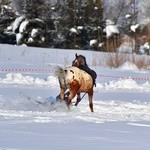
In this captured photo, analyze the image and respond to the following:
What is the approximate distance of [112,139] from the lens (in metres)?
7.12

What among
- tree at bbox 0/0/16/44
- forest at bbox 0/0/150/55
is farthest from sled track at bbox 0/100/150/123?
tree at bbox 0/0/16/44

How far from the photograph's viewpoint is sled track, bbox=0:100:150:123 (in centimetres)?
915

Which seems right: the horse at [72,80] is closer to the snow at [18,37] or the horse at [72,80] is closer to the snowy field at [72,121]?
the snowy field at [72,121]

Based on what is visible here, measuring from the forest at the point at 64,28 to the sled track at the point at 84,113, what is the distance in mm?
28943

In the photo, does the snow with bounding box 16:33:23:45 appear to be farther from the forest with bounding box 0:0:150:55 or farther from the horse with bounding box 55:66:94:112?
the horse with bounding box 55:66:94:112

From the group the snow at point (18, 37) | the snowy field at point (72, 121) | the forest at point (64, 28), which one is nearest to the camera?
the snowy field at point (72, 121)

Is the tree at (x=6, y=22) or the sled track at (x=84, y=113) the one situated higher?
the tree at (x=6, y=22)

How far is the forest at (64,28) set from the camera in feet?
140

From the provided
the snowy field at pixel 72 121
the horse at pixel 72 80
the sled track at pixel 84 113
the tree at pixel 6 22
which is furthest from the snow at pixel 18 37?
the horse at pixel 72 80

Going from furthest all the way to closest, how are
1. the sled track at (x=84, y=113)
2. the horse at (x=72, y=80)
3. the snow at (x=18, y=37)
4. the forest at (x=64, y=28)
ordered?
the forest at (x=64, y=28) → the snow at (x=18, y=37) → the horse at (x=72, y=80) → the sled track at (x=84, y=113)

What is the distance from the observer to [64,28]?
1719 inches

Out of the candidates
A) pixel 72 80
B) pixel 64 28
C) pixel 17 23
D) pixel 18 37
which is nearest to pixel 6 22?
pixel 17 23

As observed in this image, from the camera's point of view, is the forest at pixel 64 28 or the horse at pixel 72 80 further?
the forest at pixel 64 28

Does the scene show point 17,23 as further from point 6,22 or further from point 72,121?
point 72,121
